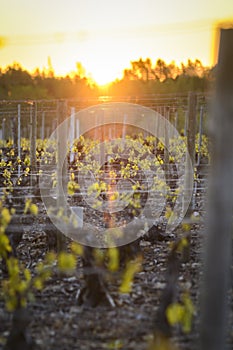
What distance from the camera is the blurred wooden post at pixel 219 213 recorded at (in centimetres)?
261

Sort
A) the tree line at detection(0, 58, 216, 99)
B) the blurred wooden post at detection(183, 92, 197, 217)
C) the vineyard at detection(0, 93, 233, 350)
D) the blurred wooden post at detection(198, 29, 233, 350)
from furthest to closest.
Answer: the tree line at detection(0, 58, 216, 99), the blurred wooden post at detection(183, 92, 197, 217), the vineyard at detection(0, 93, 233, 350), the blurred wooden post at detection(198, 29, 233, 350)

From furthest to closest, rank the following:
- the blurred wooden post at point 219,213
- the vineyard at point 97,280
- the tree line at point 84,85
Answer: the tree line at point 84,85, the vineyard at point 97,280, the blurred wooden post at point 219,213

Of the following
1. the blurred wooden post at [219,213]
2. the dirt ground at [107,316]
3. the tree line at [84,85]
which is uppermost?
the tree line at [84,85]

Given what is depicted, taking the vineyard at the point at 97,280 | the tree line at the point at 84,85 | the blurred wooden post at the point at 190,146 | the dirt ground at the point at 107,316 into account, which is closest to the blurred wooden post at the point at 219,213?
the vineyard at the point at 97,280

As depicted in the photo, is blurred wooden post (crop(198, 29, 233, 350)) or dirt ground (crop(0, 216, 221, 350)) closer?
blurred wooden post (crop(198, 29, 233, 350))

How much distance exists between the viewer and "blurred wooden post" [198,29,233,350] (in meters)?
2.61

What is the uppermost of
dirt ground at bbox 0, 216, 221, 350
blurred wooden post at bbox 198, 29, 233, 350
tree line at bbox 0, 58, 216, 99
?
tree line at bbox 0, 58, 216, 99

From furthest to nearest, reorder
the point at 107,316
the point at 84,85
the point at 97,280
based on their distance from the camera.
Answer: the point at 84,85 < the point at 97,280 < the point at 107,316

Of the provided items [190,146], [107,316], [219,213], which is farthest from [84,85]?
[219,213]

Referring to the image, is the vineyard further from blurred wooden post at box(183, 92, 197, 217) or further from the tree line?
the tree line

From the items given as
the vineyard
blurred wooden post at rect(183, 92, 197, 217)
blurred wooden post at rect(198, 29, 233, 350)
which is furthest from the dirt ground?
blurred wooden post at rect(183, 92, 197, 217)

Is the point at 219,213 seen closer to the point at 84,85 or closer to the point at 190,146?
the point at 190,146

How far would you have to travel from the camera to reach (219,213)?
104 inches

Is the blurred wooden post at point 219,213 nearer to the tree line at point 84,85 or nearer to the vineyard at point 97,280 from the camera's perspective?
the vineyard at point 97,280
